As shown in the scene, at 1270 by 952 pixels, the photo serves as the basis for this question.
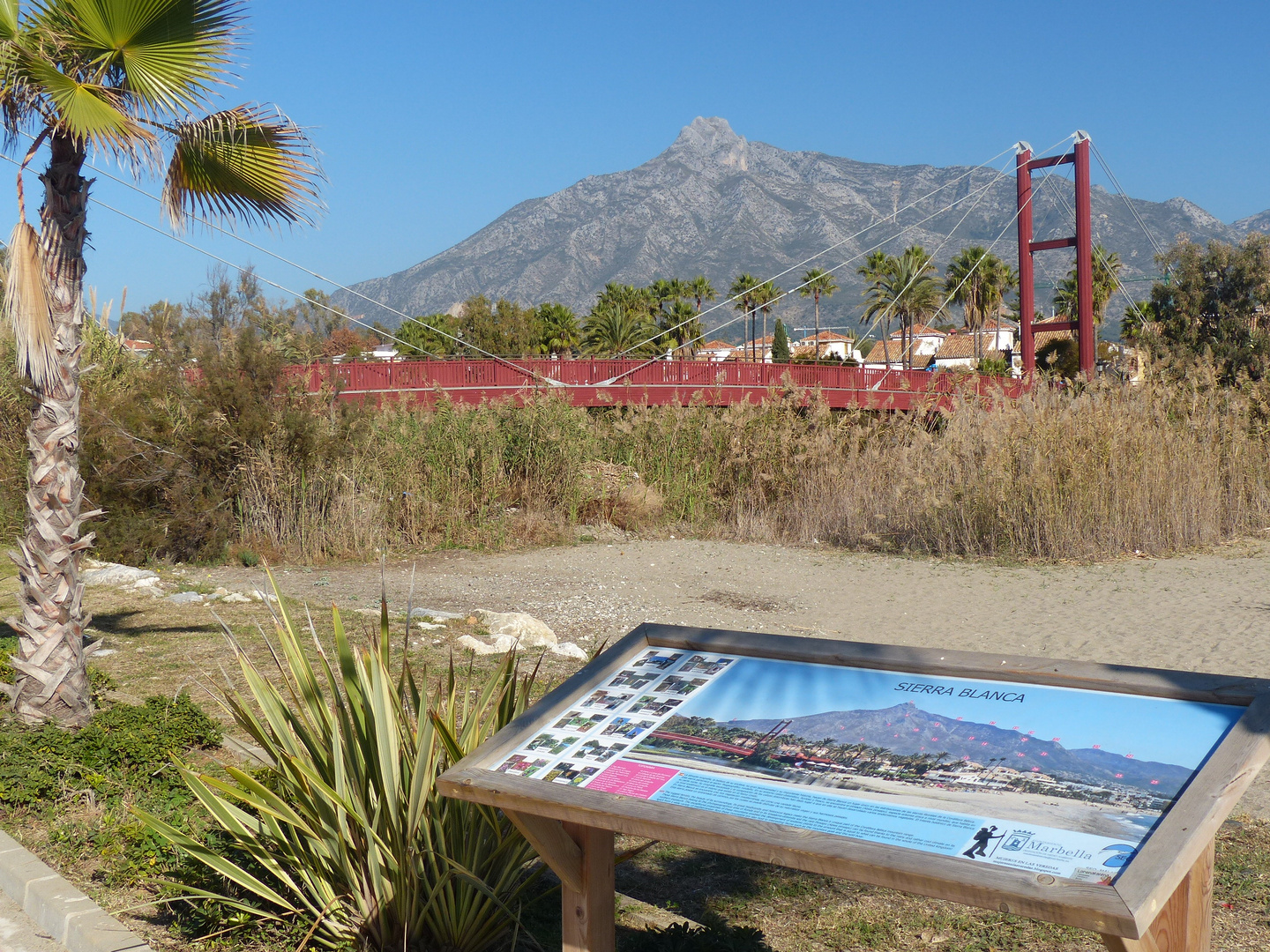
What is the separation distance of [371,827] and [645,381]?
20284 mm

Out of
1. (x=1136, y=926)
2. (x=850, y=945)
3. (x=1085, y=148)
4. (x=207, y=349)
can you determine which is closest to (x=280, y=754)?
(x=850, y=945)

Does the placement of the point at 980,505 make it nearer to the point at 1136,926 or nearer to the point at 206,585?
the point at 206,585

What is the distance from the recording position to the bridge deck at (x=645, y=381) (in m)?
17.5

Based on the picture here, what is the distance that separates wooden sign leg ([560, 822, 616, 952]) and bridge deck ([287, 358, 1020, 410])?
1343 centimetres

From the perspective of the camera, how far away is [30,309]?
4.66 m

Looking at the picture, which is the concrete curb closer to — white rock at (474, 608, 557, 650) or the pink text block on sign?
the pink text block on sign

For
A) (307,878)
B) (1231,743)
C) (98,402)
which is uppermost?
(98,402)

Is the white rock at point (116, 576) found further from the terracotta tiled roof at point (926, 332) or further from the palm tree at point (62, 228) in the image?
the terracotta tiled roof at point (926, 332)

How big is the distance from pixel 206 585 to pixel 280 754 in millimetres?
7816

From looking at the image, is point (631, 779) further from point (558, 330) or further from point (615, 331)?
point (615, 331)

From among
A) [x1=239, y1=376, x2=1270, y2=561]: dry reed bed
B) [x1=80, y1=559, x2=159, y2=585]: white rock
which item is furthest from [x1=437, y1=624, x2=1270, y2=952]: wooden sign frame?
[x1=239, y1=376, x2=1270, y2=561]: dry reed bed

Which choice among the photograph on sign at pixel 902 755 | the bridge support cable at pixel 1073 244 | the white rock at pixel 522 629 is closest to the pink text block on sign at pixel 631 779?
the photograph on sign at pixel 902 755

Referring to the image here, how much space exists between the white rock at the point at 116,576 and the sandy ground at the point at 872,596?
0.66 meters

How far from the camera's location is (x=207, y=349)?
12.7 metres
